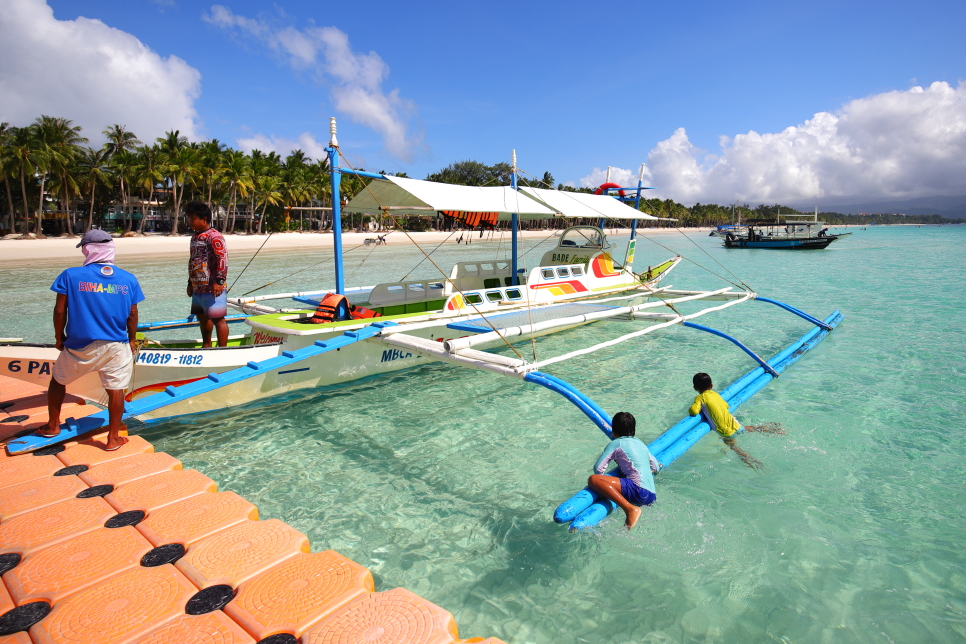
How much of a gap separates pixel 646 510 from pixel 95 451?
4.99m

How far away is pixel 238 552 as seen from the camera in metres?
2.99

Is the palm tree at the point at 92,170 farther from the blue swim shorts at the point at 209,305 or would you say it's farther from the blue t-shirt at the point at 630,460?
the blue t-shirt at the point at 630,460

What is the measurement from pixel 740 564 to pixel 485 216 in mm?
9912

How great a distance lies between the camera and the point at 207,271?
6.27 meters

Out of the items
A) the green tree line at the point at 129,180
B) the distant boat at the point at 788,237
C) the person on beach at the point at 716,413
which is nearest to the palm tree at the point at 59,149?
the green tree line at the point at 129,180

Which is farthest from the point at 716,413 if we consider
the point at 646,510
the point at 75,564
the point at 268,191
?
the point at 268,191

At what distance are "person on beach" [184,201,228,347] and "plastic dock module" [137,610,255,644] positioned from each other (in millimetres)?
4445

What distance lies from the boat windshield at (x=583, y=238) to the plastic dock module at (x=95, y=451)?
1032 cm

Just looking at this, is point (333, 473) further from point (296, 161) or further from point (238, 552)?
point (296, 161)

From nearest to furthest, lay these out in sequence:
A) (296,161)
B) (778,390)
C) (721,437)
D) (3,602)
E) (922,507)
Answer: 1. (3,602)
2. (922,507)
3. (721,437)
4. (778,390)
5. (296,161)

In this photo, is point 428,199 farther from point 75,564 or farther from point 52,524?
point 75,564

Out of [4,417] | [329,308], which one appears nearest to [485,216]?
[329,308]

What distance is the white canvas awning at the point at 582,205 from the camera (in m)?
10.3

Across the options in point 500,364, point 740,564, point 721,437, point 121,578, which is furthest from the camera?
point 721,437
